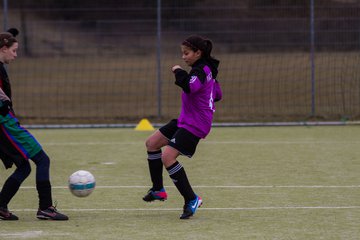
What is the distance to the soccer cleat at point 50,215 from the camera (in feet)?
26.2

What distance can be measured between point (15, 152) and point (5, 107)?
473mm

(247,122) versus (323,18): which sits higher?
(323,18)

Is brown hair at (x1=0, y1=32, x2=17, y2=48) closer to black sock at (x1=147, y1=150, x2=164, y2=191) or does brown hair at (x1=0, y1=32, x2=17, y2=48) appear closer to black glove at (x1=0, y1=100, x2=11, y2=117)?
black glove at (x1=0, y1=100, x2=11, y2=117)

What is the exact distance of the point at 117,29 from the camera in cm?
1783

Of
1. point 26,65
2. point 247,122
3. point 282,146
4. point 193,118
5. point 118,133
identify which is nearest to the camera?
point 193,118

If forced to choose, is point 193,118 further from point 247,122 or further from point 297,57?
point 297,57

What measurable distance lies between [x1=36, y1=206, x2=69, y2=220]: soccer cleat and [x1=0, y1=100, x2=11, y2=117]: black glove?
976 millimetres

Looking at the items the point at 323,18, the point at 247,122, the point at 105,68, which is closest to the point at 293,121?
the point at 247,122

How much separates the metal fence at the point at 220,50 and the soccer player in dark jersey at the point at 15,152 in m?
9.28

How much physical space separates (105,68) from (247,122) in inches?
183

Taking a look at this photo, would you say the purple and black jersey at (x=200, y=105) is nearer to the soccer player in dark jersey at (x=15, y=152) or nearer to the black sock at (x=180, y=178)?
the black sock at (x=180, y=178)

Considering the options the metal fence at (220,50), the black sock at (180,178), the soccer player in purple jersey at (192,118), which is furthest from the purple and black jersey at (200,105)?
the metal fence at (220,50)

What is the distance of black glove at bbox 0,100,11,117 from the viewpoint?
766 centimetres

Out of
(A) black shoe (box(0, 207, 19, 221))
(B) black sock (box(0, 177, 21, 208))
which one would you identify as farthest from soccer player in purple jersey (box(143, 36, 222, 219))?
(A) black shoe (box(0, 207, 19, 221))
